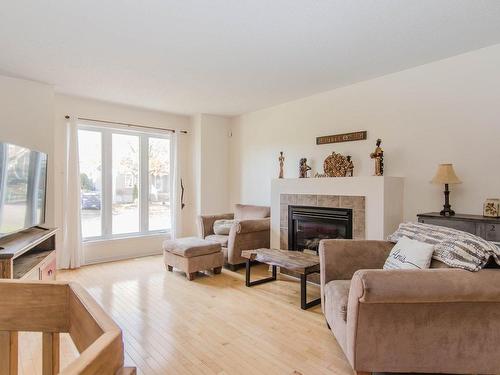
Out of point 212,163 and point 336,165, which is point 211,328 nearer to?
point 336,165

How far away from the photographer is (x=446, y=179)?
9.14 feet

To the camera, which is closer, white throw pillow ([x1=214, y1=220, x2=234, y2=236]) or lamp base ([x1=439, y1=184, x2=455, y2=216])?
lamp base ([x1=439, y1=184, x2=455, y2=216])

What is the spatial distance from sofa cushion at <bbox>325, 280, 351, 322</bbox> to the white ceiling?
194 centimetres

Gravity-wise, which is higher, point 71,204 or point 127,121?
point 127,121

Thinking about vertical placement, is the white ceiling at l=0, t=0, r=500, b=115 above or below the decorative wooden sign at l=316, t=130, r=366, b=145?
above

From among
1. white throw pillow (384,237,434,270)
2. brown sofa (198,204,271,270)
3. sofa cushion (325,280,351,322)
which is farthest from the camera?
brown sofa (198,204,271,270)

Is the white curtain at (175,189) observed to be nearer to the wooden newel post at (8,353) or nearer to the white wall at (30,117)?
the white wall at (30,117)

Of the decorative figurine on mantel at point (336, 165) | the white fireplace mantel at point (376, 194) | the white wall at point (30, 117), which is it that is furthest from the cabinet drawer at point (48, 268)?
the decorative figurine on mantel at point (336, 165)

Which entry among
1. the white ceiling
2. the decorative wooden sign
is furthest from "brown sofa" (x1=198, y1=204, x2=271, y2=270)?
the white ceiling

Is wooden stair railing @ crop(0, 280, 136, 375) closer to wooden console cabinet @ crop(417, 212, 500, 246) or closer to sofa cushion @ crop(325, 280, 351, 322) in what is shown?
sofa cushion @ crop(325, 280, 351, 322)

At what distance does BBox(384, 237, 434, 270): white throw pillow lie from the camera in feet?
6.75

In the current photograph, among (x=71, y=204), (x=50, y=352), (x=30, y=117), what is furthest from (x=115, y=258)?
(x=50, y=352)

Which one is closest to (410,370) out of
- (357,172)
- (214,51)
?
(357,172)

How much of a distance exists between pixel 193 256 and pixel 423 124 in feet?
9.59
